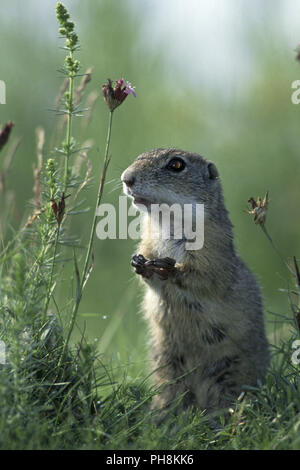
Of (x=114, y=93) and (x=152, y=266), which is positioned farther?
(x=152, y=266)

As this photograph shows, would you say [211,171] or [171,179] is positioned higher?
[211,171]

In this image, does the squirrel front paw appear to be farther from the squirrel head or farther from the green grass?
the green grass

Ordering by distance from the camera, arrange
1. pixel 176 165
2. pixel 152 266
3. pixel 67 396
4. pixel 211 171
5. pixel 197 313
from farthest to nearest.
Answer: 1. pixel 211 171
2. pixel 176 165
3. pixel 197 313
4. pixel 152 266
5. pixel 67 396

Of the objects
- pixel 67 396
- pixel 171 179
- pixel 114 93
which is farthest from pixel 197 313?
pixel 114 93

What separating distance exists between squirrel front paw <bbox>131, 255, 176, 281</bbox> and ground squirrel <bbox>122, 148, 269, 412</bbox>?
0.29 feet

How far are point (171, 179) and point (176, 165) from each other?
13 cm

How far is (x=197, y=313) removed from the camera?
13.1 feet

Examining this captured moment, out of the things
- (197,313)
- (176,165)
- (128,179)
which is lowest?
(197,313)

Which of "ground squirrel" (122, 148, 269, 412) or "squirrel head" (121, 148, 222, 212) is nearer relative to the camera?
"squirrel head" (121, 148, 222, 212)

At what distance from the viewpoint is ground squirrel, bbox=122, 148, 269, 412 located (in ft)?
12.9

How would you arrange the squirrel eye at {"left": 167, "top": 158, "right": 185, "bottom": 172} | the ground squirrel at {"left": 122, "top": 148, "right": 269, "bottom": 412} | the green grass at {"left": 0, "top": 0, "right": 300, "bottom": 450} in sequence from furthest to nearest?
1. the squirrel eye at {"left": 167, "top": 158, "right": 185, "bottom": 172}
2. the ground squirrel at {"left": 122, "top": 148, "right": 269, "bottom": 412}
3. the green grass at {"left": 0, "top": 0, "right": 300, "bottom": 450}

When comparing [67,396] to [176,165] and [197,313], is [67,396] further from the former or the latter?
[176,165]

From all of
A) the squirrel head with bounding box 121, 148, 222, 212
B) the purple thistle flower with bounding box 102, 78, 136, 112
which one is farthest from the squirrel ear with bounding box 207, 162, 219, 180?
the purple thistle flower with bounding box 102, 78, 136, 112

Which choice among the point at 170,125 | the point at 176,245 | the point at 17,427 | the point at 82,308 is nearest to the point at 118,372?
the point at 176,245
